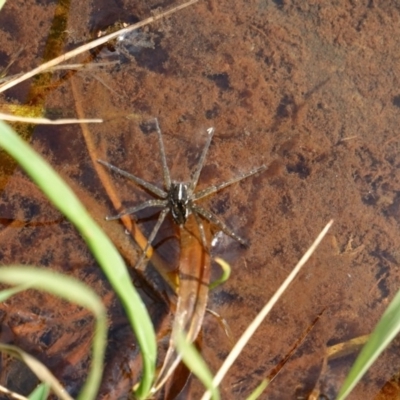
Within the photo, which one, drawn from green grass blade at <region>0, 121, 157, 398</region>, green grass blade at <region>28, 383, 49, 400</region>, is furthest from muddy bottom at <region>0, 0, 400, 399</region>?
green grass blade at <region>0, 121, 157, 398</region>

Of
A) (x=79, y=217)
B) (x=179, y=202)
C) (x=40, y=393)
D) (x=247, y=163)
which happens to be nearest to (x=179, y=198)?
(x=179, y=202)

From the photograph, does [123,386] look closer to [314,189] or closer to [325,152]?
[314,189]

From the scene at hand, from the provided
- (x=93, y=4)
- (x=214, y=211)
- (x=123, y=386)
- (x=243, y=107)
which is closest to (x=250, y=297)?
(x=214, y=211)

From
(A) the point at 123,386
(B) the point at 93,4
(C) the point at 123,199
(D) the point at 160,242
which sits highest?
(B) the point at 93,4

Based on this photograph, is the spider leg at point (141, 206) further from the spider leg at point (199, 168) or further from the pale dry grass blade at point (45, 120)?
the pale dry grass blade at point (45, 120)

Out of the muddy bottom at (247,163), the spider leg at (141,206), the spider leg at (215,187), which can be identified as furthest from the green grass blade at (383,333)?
the spider leg at (141,206)

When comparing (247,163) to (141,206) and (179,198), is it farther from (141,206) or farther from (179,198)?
(141,206)
